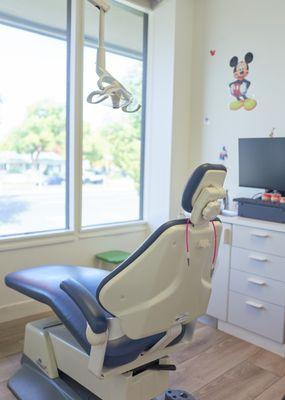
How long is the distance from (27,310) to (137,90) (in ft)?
7.07

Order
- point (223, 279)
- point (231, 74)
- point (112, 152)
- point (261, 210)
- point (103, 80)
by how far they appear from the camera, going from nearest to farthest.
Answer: point (103, 80)
point (261, 210)
point (223, 279)
point (231, 74)
point (112, 152)

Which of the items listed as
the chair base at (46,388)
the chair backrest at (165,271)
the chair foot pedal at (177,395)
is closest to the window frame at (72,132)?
the chair base at (46,388)

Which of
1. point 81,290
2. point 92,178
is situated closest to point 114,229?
point 92,178

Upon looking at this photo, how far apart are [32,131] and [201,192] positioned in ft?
6.25

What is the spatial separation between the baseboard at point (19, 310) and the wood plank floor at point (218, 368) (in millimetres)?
90

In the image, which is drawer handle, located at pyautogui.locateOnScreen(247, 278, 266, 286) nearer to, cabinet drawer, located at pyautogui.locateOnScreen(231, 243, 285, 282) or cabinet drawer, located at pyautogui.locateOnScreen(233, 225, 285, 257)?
cabinet drawer, located at pyautogui.locateOnScreen(231, 243, 285, 282)

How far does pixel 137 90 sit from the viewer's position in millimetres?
3570

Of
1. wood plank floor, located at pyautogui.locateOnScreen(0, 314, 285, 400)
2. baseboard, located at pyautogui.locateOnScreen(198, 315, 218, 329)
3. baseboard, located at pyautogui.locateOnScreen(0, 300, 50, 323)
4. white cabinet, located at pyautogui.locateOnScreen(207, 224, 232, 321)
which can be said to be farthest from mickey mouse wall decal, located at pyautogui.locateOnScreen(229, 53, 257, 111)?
baseboard, located at pyautogui.locateOnScreen(0, 300, 50, 323)

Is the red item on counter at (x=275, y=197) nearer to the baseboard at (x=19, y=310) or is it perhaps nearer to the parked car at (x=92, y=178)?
the parked car at (x=92, y=178)

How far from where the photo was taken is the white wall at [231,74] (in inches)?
112

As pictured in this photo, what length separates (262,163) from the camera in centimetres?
276

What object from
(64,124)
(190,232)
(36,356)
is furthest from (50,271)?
(64,124)

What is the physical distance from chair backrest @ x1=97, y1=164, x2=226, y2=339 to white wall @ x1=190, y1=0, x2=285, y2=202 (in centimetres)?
165

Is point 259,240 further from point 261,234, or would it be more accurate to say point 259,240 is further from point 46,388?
point 46,388
